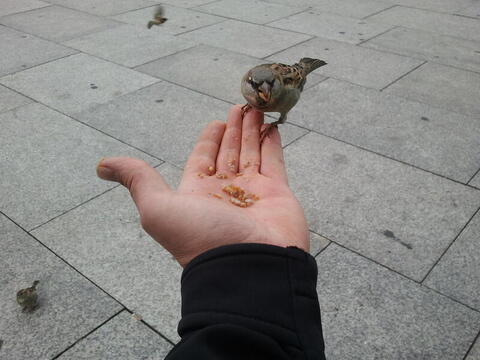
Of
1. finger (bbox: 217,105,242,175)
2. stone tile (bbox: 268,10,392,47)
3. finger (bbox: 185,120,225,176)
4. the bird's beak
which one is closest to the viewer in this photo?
finger (bbox: 185,120,225,176)

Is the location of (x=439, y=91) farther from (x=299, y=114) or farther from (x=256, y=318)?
(x=256, y=318)

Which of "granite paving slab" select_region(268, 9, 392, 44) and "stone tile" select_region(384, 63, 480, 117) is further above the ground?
"stone tile" select_region(384, 63, 480, 117)

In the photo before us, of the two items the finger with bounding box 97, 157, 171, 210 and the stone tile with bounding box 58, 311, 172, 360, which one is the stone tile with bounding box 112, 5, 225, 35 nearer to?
the stone tile with bounding box 58, 311, 172, 360

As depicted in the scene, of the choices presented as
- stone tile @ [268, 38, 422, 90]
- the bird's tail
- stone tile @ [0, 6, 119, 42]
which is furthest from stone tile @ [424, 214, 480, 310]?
stone tile @ [0, 6, 119, 42]

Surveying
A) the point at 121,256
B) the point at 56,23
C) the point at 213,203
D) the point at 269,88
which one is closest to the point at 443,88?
the point at 269,88

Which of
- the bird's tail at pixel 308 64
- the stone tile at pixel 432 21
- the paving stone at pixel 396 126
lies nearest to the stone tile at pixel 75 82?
the paving stone at pixel 396 126

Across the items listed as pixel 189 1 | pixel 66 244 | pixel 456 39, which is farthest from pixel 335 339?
pixel 189 1
